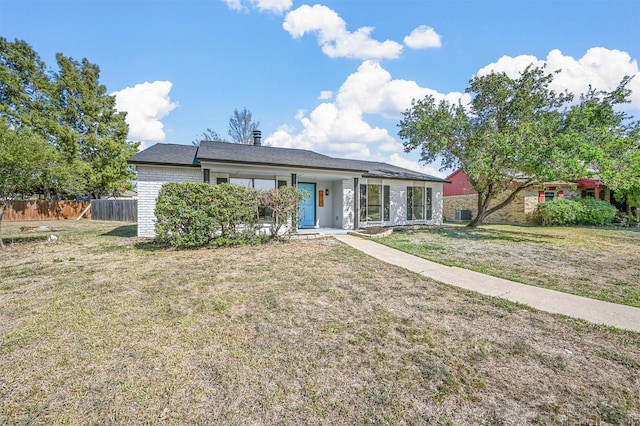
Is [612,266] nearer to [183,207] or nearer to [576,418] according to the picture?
[576,418]

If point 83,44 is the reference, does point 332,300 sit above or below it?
below

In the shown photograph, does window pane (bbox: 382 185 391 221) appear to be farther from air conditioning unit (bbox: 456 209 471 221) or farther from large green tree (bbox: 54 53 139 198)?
large green tree (bbox: 54 53 139 198)

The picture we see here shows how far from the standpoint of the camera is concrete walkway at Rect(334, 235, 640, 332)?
136 inches

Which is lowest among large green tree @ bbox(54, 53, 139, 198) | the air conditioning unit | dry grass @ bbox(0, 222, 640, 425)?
dry grass @ bbox(0, 222, 640, 425)

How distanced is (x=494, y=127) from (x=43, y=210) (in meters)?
31.4

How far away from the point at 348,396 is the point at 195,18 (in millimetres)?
11977

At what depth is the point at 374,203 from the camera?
1391 centimetres

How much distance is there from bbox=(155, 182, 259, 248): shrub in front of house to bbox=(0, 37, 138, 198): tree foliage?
18340 mm

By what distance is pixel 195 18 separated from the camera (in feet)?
30.8

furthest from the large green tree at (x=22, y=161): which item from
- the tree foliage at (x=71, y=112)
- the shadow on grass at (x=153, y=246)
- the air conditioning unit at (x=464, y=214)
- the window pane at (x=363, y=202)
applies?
the air conditioning unit at (x=464, y=214)

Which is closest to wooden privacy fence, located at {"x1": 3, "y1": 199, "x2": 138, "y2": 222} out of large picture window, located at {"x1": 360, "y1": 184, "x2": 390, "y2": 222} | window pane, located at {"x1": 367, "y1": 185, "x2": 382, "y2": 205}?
large picture window, located at {"x1": 360, "y1": 184, "x2": 390, "y2": 222}

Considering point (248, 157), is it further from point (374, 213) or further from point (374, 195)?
point (374, 213)

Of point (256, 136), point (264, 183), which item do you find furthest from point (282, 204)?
point (256, 136)

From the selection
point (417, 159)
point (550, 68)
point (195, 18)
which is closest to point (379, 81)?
point (417, 159)
